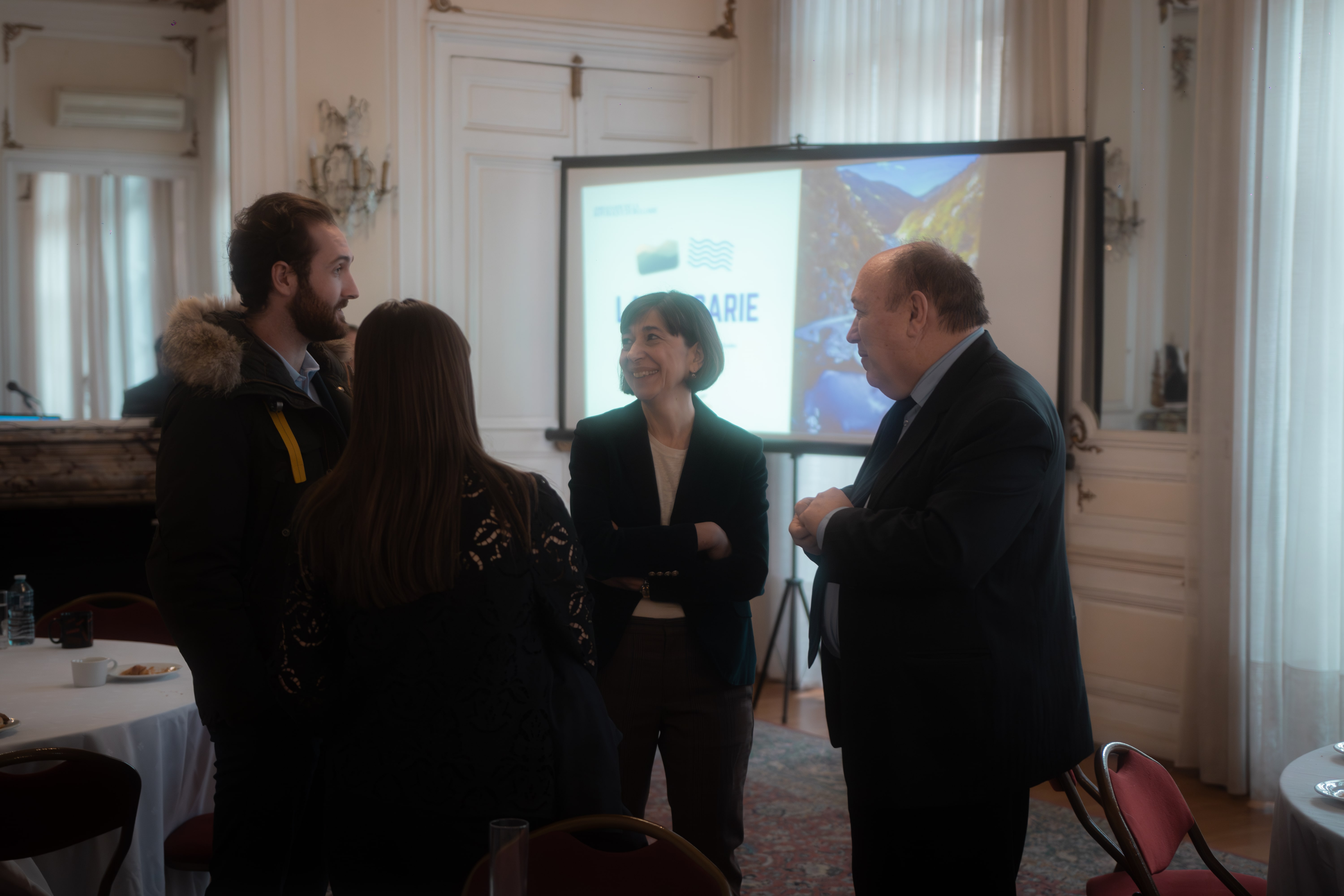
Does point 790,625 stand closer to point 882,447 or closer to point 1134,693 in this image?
point 1134,693

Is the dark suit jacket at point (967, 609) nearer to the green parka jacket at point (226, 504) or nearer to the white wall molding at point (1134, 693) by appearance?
the green parka jacket at point (226, 504)

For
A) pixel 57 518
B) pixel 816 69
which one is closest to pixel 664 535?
pixel 57 518

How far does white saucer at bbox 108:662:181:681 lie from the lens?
7.68ft

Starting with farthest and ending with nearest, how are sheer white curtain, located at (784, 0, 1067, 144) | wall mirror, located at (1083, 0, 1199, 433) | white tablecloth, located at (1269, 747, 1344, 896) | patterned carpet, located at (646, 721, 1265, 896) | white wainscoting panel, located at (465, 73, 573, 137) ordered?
white wainscoting panel, located at (465, 73, 573, 137) → sheer white curtain, located at (784, 0, 1067, 144) → wall mirror, located at (1083, 0, 1199, 433) → patterned carpet, located at (646, 721, 1265, 896) → white tablecloth, located at (1269, 747, 1344, 896)

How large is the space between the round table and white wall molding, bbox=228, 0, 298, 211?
117 inches

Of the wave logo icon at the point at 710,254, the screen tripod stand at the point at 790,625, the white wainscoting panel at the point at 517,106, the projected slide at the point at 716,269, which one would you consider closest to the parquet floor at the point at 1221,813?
the screen tripod stand at the point at 790,625

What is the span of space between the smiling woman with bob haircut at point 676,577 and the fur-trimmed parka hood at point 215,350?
2.22 feet

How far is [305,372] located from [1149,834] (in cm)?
184

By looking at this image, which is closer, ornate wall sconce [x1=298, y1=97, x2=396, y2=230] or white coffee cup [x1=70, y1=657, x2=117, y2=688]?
white coffee cup [x1=70, y1=657, x2=117, y2=688]

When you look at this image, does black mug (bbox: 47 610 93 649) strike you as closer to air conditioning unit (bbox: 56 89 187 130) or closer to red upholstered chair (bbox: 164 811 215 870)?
red upholstered chair (bbox: 164 811 215 870)

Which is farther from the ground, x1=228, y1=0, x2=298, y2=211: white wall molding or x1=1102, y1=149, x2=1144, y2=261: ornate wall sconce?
x1=228, y1=0, x2=298, y2=211: white wall molding

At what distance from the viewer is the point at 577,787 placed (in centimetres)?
144

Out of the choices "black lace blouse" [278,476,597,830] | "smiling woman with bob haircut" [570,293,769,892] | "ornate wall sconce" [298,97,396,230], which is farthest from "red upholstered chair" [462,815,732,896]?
"ornate wall sconce" [298,97,396,230]

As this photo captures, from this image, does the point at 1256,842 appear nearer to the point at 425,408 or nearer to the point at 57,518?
the point at 425,408
